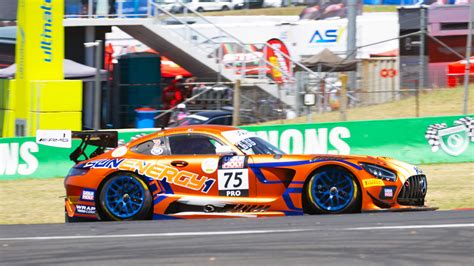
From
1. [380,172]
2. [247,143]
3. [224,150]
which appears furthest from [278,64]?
[380,172]

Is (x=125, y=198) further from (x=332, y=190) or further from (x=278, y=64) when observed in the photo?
(x=278, y=64)

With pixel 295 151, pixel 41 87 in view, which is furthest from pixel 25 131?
pixel 295 151

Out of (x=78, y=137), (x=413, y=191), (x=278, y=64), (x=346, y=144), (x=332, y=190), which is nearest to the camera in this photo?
(x=332, y=190)

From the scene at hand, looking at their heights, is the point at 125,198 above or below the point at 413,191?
below

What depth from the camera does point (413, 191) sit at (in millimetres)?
10562

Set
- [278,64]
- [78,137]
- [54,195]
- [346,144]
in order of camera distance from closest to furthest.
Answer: [78,137]
[54,195]
[346,144]
[278,64]

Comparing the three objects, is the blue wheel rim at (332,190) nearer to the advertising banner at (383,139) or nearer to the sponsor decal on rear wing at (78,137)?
the sponsor decal on rear wing at (78,137)

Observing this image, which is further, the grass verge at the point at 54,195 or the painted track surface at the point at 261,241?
the grass verge at the point at 54,195

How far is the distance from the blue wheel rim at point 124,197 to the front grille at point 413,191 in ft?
10.0

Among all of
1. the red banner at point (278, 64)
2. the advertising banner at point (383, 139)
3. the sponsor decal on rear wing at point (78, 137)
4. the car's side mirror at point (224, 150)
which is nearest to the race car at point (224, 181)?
the car's side mirror at point (224, 150)

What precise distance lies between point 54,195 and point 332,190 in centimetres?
751

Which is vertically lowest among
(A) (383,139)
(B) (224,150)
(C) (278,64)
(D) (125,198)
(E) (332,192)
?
(D) (125,198)

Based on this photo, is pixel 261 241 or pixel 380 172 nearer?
pixel 261 241

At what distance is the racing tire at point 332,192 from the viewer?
10273mm
